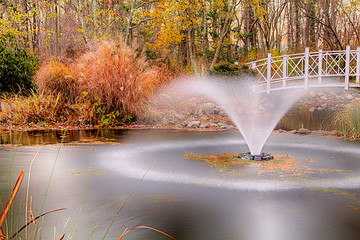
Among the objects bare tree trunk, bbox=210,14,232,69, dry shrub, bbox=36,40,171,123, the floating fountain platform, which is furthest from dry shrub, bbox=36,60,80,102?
bare tree trunk, bbox=210,14,232,69

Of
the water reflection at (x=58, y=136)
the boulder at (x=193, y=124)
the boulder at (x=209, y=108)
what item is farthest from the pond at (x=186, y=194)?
the boulder at (x=209, y=108)

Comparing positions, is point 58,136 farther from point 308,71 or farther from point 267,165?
point 308,71

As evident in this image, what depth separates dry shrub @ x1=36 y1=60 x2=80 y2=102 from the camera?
13.9m

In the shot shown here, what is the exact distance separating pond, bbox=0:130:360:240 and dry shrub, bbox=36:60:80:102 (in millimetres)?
4752

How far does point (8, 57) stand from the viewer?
52.5 ft

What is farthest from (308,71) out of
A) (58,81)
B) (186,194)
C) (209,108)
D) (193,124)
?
(186,194)

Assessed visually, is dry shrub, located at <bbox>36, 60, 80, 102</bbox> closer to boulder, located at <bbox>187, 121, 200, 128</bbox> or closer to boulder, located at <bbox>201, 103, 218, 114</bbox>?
boulder, located at <bbox>187, 121, 200, 128</bbox>

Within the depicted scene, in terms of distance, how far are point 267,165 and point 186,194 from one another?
2687 mm

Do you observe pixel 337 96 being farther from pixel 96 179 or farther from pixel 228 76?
pixel 96 179

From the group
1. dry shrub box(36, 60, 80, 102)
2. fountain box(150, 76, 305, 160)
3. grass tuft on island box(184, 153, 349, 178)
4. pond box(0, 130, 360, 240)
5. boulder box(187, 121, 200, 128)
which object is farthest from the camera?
fountain box(150, 76, 305, 160)

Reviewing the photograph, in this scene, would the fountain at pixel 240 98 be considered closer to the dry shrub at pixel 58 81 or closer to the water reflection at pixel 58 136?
the dry shrub at pixel 58 81

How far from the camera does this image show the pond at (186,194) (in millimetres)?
4660

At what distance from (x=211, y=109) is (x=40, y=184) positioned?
1158 cm

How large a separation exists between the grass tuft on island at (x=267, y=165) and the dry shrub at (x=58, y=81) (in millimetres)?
6834
